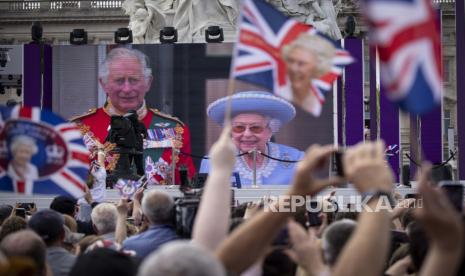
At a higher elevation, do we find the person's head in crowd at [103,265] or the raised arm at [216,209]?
the raised arm at [216,209]

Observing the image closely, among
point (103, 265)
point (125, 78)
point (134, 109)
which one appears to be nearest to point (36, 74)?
point (125, 78)

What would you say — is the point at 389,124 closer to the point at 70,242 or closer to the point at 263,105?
the point at 263,105

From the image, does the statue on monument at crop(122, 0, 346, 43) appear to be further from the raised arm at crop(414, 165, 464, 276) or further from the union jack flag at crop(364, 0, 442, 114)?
the raised arm at crop(414, 165, 464, 276)

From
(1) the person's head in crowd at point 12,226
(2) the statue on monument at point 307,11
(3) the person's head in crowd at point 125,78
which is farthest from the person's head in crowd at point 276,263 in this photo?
(2) the statue on monument at point 307,11

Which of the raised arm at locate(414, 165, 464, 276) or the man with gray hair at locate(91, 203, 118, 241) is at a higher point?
the raised arm at locate(414, 165, 464, 276)

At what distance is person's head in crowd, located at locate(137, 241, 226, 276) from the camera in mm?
3438

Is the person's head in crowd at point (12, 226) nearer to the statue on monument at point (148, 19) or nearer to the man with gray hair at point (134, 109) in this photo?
the man with gray hair at point (134, 109)

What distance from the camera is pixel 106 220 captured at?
786 cm

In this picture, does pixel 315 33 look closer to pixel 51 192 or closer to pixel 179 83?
pixel 51 192

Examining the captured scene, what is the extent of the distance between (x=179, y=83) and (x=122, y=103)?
1374 mm

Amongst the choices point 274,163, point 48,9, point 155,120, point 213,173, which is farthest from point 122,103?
point 48,9

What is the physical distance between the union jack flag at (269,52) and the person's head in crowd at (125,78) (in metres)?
19.9

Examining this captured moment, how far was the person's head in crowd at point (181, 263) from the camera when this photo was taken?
3.44 metres

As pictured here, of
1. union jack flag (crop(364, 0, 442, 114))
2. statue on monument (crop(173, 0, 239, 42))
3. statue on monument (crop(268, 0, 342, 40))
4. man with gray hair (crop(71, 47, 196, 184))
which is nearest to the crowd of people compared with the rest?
union jack flag (crop(364, 0, 442, 114))
